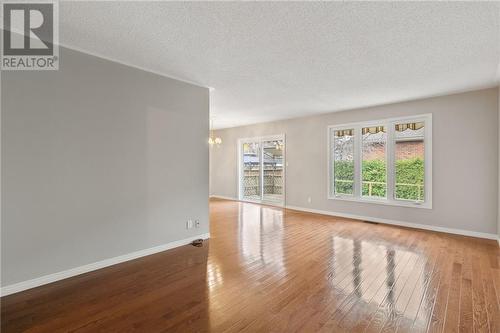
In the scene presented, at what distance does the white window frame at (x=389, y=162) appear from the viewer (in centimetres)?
495

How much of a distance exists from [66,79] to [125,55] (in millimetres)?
710

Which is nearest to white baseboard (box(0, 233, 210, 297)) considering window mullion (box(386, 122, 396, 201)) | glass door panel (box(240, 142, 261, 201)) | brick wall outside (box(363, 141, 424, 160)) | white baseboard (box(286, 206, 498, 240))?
white baseboard (box(286, 206, 498, 240))

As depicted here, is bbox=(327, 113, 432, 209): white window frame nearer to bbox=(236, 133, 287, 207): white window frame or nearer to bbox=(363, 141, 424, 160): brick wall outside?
bbox=(363, 141, 424, 160): brick wall outside

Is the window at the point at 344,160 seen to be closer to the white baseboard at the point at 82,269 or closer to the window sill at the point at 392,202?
the window sill at the point at 392,202

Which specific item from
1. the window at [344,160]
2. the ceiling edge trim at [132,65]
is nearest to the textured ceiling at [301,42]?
the ceiling edge trim at [132,65]

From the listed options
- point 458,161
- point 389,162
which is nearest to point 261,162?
point 389,162

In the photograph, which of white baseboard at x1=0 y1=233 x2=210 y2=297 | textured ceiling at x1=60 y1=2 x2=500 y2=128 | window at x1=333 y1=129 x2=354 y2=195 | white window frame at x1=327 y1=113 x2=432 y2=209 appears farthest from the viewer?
window at x1=333 y1=129 x2=354 y2=195

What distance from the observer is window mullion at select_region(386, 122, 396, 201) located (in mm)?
5418

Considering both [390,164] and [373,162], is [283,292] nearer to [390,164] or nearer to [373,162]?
[390,164]

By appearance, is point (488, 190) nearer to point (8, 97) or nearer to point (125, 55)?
point (125, 55)

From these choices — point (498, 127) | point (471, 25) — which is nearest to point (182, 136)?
point (471, 25)

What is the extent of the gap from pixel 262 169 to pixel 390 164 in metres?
3.81

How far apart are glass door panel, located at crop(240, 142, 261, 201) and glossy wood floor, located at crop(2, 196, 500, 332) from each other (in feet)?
14.1

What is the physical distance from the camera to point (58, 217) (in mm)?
2818
